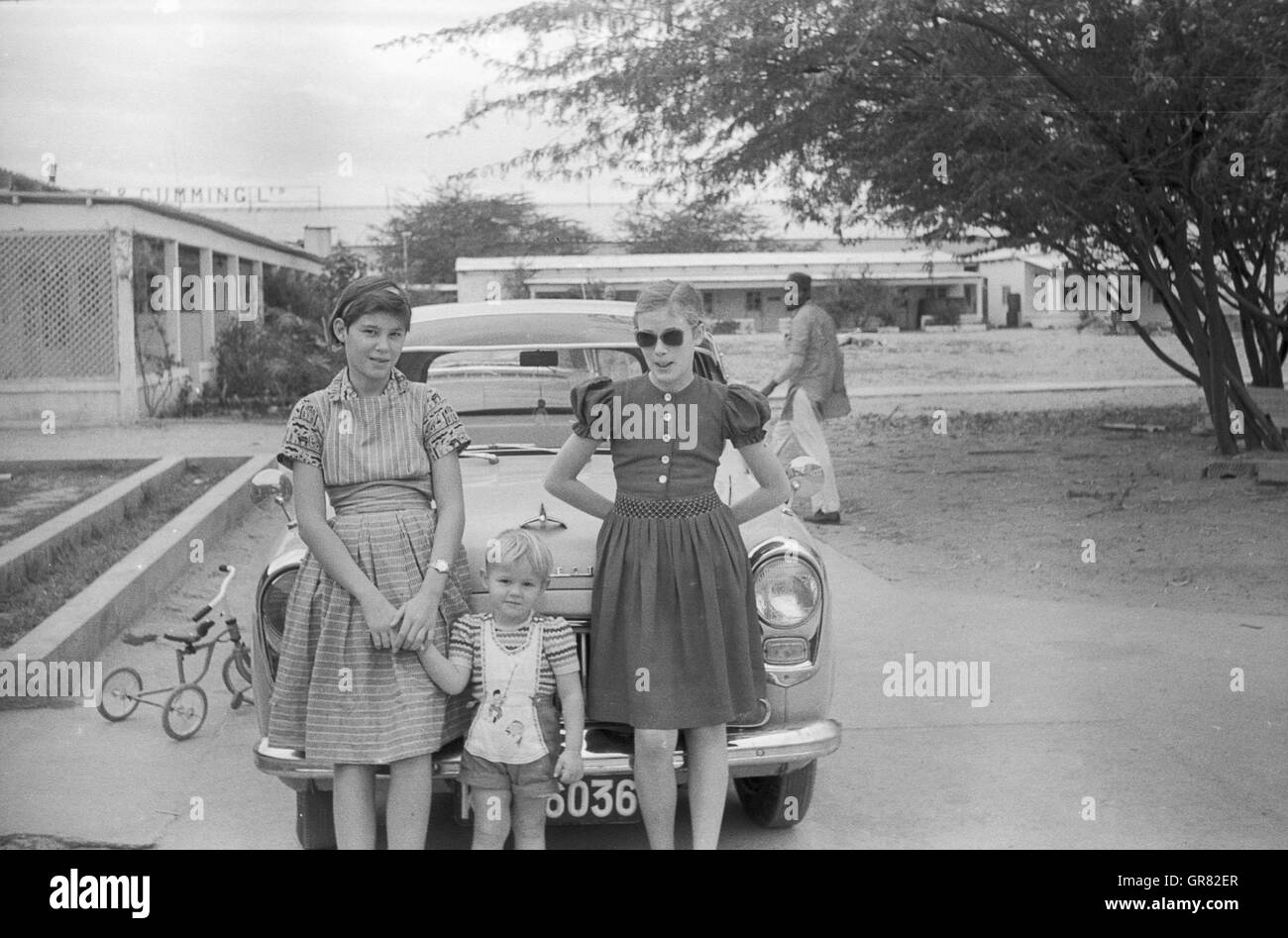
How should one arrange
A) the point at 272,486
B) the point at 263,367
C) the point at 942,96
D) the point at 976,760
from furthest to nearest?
the point at 263,367 → the point at 942,96 → the point at 976,760 → the point at 272,486

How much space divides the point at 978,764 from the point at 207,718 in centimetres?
289

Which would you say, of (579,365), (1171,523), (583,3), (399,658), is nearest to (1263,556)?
(1171,523)

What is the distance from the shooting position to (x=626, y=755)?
3600 millimetres

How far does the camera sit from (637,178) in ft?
36.6

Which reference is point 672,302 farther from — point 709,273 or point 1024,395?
point 1024,395

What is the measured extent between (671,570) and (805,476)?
0.70 meters

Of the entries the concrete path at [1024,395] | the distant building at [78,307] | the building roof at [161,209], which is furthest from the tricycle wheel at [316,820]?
the concrete path at [1024,395]

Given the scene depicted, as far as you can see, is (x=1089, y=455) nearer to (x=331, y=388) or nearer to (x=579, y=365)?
(x=579, y=365)

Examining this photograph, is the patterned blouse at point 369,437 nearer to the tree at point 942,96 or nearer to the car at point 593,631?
the car at point 593,631

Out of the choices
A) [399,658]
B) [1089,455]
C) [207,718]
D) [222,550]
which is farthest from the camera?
[1089,455]

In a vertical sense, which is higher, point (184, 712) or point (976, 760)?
point (184, 712)

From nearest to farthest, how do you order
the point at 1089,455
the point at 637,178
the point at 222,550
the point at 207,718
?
the point at 207,718 < the point at 222,550 < the point at 637,178 < the point at 1089,455

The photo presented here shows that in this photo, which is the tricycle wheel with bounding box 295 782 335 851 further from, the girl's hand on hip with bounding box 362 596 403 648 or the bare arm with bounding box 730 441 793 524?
the bare arm with bounding box 730 441 793 524

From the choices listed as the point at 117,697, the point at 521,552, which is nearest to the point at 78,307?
the point at 117,697
